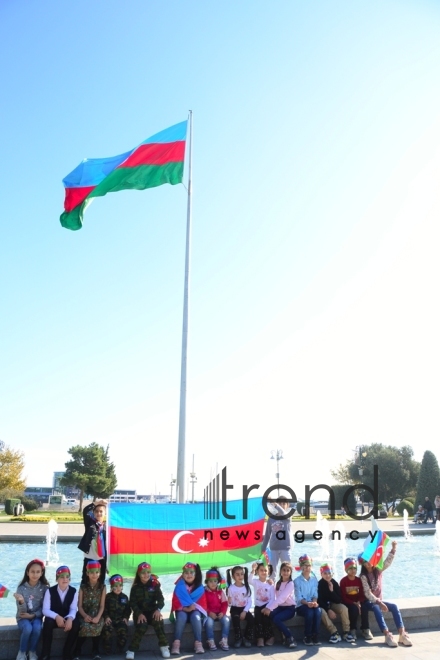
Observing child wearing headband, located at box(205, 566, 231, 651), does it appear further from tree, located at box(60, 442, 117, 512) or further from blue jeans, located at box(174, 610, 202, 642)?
tree, located at box(60, 442, 117, 512)

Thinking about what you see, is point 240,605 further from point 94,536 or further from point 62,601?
point 62,601

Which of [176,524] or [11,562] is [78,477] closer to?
[11,562]

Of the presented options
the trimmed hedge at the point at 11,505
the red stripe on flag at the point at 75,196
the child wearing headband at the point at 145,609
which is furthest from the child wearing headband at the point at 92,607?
the trimmed hedge at the point at 11,505

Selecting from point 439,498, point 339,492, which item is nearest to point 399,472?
point 339,492

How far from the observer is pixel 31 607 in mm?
6770

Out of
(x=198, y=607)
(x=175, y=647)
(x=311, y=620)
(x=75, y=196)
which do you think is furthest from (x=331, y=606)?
(x=75, y=196)

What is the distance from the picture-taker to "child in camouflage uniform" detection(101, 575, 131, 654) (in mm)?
6875

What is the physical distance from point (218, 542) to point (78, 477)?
45.0 m

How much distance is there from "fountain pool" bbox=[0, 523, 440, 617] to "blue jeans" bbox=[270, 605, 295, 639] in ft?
4.99

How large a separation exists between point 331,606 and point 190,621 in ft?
6.33

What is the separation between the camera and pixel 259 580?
7797 millimetres

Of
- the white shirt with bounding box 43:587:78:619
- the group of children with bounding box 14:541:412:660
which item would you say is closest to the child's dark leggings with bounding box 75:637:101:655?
the group of children with bounding box 14:541:412:660

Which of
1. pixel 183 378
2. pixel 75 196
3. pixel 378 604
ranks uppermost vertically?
pixel 75 196

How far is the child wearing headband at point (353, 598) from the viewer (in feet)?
24.8
